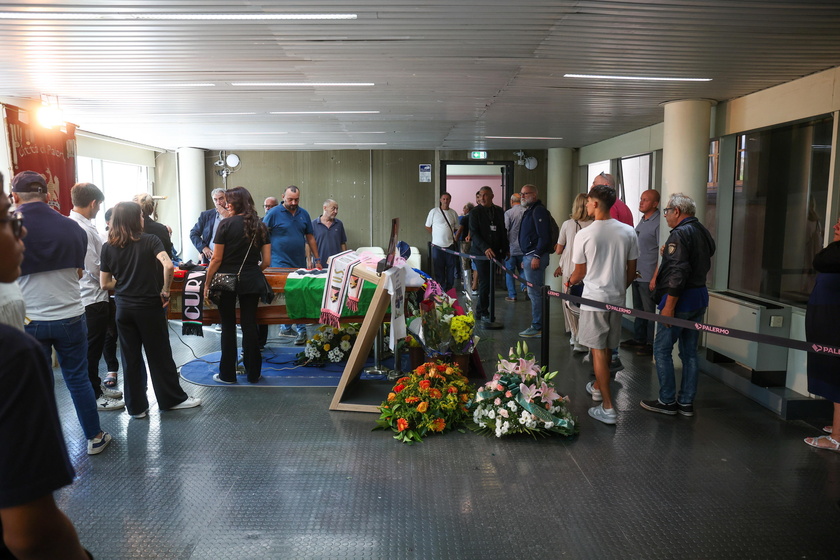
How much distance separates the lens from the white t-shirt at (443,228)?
406 inches

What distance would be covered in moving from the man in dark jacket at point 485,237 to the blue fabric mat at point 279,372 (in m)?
2.45

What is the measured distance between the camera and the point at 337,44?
4.21 m

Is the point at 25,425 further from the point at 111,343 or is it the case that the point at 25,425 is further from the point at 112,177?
the point at 112,177

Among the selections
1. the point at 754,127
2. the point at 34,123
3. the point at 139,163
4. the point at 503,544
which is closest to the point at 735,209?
the point at 754,127

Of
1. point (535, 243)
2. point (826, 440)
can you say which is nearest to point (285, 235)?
point (535, 243)

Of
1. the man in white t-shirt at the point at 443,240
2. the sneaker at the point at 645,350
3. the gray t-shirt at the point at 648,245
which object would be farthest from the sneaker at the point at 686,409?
the man in white t-shirt at the point at 443,240

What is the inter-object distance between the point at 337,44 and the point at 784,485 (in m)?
3.78

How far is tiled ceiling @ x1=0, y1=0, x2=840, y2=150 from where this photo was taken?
3.51 m

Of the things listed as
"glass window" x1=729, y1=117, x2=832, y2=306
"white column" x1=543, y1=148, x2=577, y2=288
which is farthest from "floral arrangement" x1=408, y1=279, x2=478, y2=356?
"white column" x1=543, y1=148, x2=577, y2=288

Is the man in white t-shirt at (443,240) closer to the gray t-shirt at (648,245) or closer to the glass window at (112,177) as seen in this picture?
the gray t-shirt at (648,245)

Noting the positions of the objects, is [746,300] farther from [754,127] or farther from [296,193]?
[296,193]

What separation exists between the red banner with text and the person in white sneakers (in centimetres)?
196

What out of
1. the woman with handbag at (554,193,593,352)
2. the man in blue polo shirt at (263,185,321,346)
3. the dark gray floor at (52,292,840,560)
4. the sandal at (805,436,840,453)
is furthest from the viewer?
the man in blue polo shirt at (263,185,321,346)

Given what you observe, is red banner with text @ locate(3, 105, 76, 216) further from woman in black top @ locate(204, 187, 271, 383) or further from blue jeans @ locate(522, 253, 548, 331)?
blue jeans @ locate(522, 253, 548, 331)
